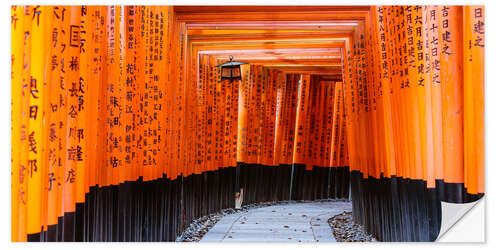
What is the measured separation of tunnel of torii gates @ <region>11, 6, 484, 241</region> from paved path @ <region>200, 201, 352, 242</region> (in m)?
0.42

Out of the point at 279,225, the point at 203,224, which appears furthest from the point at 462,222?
the point at 203,224

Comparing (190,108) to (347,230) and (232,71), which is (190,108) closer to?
(232,71)

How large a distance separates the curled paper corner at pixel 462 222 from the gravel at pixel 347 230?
4.68 feet

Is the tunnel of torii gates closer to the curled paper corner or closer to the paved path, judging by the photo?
the curled paper corner

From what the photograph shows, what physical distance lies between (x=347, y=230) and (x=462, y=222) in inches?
93.9

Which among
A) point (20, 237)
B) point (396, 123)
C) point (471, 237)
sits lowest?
point (471, 237)

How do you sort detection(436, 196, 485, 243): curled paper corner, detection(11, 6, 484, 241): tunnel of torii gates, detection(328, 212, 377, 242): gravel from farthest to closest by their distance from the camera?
detection(328, 212, 377, 242): gravel → detection(436, 196, 485, 243): curled paper corner → detection(11, 6, 484, 241): tunnel of torii gates

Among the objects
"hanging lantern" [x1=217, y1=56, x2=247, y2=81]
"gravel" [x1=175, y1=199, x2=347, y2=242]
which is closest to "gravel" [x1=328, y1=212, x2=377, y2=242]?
"gravel" [x1=175, y1=199, x2=347, y2=242]

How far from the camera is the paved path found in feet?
13.6

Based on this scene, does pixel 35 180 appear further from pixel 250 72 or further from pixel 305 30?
pixel 250 72

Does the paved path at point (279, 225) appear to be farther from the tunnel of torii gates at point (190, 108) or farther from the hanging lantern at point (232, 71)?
the hanging lantern at point (232, 71)

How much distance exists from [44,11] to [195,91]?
324 cm

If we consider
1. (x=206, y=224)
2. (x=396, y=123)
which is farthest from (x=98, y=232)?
(x=206, y=224)

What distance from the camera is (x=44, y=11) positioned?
1.91 metres
